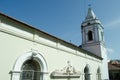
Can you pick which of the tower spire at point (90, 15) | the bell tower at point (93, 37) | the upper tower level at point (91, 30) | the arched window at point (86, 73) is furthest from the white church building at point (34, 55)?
the tower spire at point (90, 15)

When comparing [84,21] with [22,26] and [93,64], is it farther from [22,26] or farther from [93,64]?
[22,26]

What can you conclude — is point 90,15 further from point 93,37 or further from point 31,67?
point 31,67

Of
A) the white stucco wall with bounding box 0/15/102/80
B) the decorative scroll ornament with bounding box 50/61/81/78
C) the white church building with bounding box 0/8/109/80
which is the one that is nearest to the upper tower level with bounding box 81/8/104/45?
the white church building with bounding box 0/8/109/80

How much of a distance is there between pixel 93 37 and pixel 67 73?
42.0 feet

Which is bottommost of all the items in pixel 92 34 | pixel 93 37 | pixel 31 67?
pixel 31 67

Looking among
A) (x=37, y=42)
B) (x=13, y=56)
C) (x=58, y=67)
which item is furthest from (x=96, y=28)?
(x=13, y=56)

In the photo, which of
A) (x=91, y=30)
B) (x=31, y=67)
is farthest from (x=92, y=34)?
(x=31, y=67)

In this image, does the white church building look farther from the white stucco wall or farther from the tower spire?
the tower spire

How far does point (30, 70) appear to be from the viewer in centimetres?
832

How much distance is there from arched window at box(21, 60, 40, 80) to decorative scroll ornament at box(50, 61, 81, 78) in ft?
3.77

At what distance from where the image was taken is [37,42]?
858 cm

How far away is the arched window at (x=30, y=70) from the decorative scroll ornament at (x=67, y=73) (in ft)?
3.77

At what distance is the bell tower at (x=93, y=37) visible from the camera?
21.3m

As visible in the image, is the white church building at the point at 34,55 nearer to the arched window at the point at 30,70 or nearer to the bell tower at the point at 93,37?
the arched window at the point at 30,70
